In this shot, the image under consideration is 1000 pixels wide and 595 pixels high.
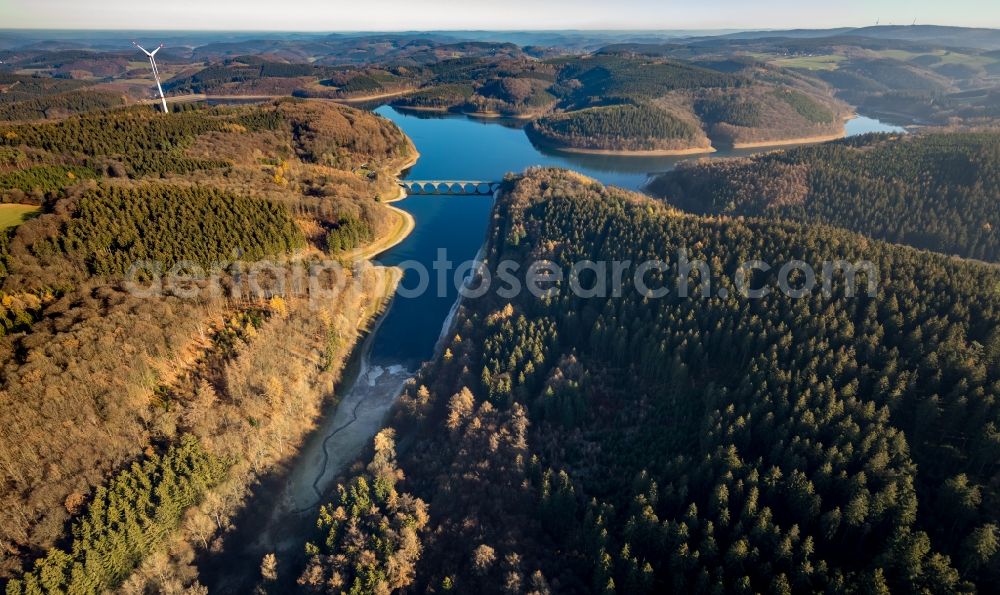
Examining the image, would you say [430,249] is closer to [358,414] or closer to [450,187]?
[450,187]

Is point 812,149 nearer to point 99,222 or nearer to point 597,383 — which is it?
point 597,383

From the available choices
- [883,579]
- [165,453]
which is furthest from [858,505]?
[165,453]

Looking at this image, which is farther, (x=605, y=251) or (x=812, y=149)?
(x=812, y=149)

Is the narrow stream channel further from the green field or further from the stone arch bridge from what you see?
the green field

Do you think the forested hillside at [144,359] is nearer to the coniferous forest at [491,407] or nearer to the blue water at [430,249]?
the coniferous forest at [491,407]

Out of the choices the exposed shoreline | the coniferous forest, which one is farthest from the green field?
the exposed shoreline

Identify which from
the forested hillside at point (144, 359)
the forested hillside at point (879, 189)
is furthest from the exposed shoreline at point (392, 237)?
the forested hillside at point (879, 189)

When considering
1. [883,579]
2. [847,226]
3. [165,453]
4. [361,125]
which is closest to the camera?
[883,579]
